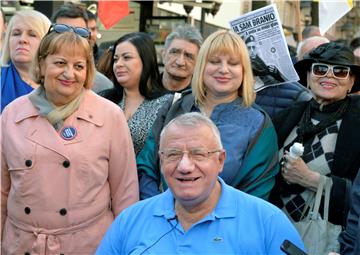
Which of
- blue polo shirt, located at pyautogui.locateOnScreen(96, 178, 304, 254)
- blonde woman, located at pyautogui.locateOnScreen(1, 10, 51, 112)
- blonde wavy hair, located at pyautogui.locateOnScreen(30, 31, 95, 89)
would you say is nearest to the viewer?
blue polo shirt, located at pyautogui.locateOnScreen(96, 178, 304, 254)

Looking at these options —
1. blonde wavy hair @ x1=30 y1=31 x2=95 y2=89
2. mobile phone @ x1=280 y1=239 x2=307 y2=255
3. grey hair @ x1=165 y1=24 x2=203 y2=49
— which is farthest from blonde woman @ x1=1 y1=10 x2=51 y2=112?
mobile phone @ x1=280 y1=239 x2=307 y2=255

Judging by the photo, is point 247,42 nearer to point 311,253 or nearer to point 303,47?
point 311,253

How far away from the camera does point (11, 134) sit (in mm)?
3443

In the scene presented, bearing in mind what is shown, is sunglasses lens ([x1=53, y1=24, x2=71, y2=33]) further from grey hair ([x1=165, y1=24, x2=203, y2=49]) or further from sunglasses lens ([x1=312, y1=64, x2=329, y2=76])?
sunglasses lens ([x1=312, y1=64, x2=329, y2=76])

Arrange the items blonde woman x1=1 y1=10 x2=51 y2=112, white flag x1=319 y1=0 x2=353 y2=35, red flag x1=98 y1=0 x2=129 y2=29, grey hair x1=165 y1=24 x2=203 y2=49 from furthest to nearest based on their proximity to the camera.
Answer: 1. red flag x1=98 y1=0 x2=129 y2=29
2. white flag x1=319 y1=0 x2=353 y2=35
3. grey hair x1=165 y1=24 x2=203 y2=49
4. blonde woman x1=1 y1=10 x2=51 y2=112

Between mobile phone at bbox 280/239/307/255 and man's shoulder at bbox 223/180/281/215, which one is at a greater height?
man's shoulder at bbox 223/180/281/215

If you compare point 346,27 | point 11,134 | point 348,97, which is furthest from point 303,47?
point 346,27

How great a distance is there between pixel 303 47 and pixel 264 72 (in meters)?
2.43

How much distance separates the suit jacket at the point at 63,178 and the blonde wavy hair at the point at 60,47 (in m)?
0.20

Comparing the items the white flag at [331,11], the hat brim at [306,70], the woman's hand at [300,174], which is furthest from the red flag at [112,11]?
the woman's hand at [300,174]

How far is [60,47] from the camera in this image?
3.47m

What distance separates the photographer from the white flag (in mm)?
6574

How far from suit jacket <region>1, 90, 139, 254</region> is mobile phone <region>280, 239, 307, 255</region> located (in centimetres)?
119

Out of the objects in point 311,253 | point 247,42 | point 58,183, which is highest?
point 247,42
